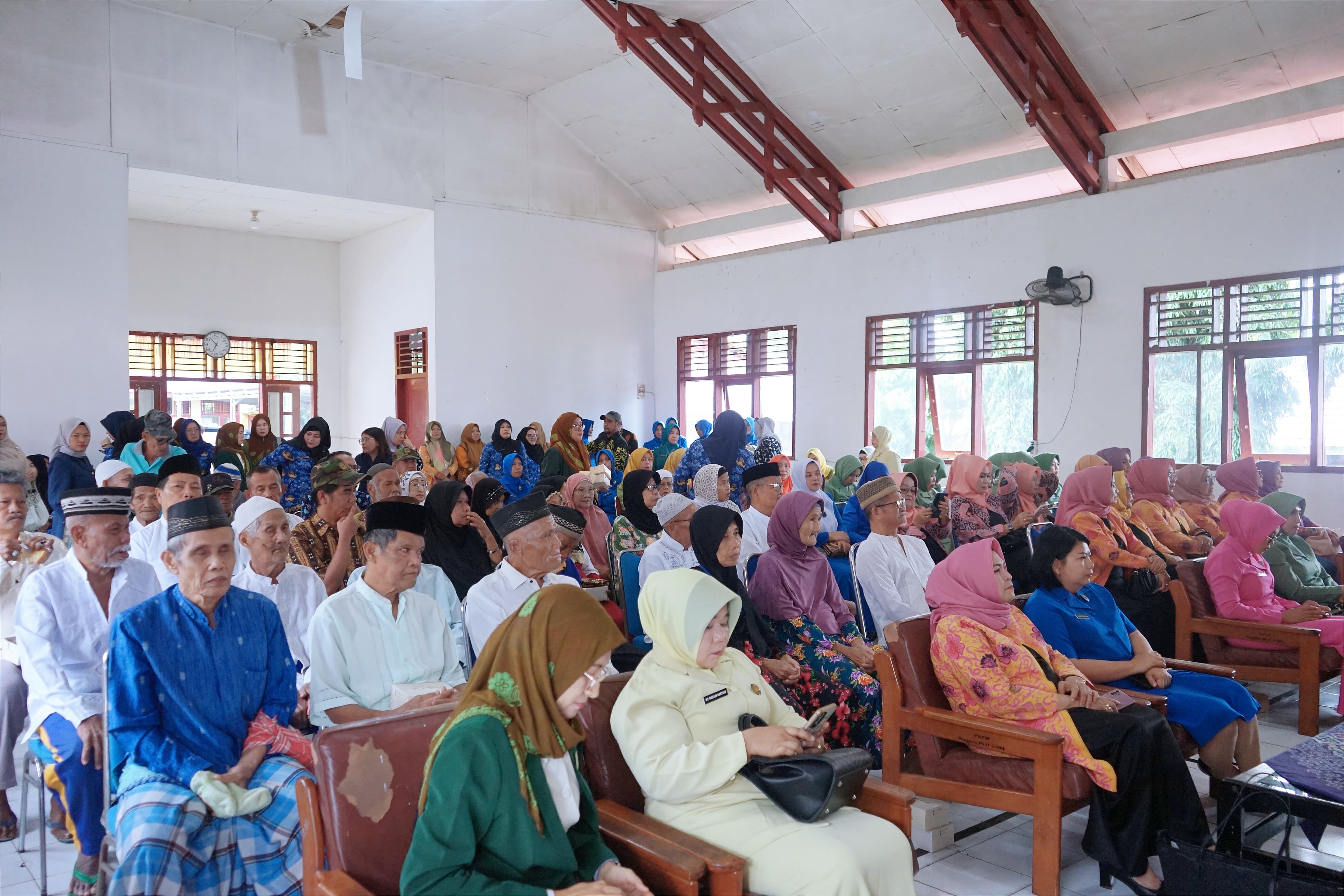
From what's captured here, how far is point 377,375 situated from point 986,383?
750 centimetres

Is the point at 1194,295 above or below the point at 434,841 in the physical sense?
above

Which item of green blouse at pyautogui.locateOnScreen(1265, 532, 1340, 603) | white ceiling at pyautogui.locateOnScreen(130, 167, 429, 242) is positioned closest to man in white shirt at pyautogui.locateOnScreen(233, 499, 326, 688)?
green blouse at pyautogui.locateOnScreen(1265, 532, 1340, 603)

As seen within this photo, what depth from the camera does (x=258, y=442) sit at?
9.85 meters

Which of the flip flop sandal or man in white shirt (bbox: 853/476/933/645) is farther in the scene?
man in white shirt (bbox: 853/476/933/645)

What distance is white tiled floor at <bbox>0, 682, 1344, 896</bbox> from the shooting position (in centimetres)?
277

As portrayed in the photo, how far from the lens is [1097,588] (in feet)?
11.9

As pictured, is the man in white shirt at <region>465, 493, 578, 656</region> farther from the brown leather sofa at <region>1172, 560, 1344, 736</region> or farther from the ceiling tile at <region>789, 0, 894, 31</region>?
the ceiling tile at <region>789, 0, 894, 31</region>

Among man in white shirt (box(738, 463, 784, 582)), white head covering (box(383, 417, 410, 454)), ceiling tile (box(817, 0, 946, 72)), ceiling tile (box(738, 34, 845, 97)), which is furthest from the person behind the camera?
white head covering (box(383, 417, 410, 454))

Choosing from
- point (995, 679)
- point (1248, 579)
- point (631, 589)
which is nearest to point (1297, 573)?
point (1248, 579)

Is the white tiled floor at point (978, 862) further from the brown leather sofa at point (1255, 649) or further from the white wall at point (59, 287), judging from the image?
the white wall at point (59, 287)

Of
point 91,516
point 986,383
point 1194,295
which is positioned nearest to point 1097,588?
point 91,516

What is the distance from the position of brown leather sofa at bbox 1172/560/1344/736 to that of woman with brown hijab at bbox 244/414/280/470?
26.5ft

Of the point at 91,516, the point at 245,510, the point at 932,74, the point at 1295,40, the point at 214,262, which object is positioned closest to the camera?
the point at 91,516

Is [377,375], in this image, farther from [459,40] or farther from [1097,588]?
[1097,588]
